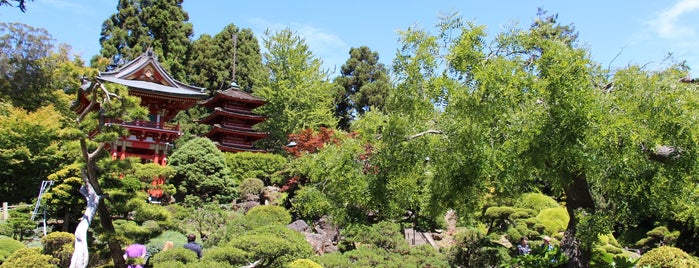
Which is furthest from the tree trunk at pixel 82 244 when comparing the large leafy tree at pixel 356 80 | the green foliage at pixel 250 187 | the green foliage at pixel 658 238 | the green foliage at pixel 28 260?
the large leafy tree at pixel 356 80

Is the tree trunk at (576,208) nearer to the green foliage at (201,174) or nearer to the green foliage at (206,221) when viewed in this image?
the green foliage at (206,221)

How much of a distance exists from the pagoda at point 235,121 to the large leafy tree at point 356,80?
10967 millimetres

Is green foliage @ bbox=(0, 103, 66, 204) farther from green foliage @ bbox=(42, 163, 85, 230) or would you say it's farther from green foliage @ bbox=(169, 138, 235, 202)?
green foliage @ bbox=(42, 163, 85, 230)

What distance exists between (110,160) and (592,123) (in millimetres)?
6930

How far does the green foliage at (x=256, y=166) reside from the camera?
19.6m

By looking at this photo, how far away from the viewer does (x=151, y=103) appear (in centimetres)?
1998

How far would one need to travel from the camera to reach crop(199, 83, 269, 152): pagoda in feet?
79.2

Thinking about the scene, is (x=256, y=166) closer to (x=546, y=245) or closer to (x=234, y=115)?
(x=234, y=115)

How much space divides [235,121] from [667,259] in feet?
62.9

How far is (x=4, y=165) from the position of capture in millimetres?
16812

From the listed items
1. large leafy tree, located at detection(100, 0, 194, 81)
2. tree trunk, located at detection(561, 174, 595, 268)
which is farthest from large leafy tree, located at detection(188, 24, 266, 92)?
tree trunk, located at detection(561, 174, 595, 268)

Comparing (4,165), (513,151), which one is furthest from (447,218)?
(4,165)

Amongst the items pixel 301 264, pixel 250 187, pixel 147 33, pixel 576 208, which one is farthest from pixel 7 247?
pixel 147 33

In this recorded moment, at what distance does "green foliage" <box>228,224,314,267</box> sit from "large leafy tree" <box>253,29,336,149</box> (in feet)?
52.5
